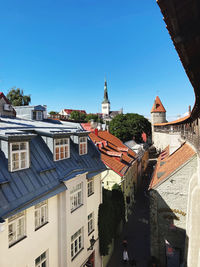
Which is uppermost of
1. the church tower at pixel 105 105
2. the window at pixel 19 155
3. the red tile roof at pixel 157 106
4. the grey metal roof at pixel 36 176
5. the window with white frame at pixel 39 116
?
the church tower at pixel 105 105

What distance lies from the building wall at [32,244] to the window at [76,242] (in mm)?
1273

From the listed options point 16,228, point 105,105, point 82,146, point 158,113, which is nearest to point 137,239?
point 82,146

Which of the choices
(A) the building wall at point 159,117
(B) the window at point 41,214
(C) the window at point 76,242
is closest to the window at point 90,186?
(C) the window at point 76,242

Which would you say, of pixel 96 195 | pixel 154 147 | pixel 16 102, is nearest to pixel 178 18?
pixel 96 195

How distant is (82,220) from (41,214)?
3575mm

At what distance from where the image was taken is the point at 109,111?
473 feet

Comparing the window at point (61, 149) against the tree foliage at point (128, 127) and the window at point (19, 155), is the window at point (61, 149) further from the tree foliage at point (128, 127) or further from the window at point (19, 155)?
the tree foliage at point (128, 127)

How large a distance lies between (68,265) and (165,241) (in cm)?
881

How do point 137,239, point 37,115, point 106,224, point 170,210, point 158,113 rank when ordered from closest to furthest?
point 106,224 → point 170,210 → point 37,115 → point 137,239 → point 158,113

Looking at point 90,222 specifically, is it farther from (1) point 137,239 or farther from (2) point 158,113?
(2) point 158,113

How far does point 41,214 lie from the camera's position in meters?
7.86

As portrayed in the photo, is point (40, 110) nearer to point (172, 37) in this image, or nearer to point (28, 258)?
point (28, 258)

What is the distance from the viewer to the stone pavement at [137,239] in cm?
1443

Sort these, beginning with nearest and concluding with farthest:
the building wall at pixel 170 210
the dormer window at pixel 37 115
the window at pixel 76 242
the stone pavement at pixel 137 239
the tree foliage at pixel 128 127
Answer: the window at pixel 76 242, the building wall at pixel 170 210, the stone pavement at pixel 137 239, the dormer window at pixel 37 115, the tree foliage at pixel 128 127
